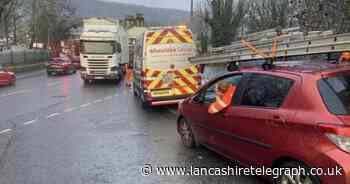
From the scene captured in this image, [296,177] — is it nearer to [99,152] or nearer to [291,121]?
[291,121]

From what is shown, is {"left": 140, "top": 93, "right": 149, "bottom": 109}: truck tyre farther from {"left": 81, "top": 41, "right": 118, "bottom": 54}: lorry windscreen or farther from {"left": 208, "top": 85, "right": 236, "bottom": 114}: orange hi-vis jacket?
{"left": 81, "top": 41, "right": 118, "bottom": 54}: lorry windscreen

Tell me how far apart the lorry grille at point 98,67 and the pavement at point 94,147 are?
11647mm

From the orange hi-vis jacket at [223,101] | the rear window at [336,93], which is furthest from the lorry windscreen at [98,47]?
the rear window at [336,93]

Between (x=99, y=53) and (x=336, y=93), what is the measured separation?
23.1 m

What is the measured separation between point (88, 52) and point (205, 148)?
2025 centimetres

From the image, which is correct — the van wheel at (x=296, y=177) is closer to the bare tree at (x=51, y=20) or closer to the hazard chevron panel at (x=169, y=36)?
the hazard chevron panel at (x=169, y=36)

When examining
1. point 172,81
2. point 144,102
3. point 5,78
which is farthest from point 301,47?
point 5,78

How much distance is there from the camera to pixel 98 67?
26.9 metres

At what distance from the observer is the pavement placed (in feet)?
21.9

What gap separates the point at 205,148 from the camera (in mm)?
8188

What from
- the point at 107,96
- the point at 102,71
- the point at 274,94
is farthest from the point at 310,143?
the point at 102,71

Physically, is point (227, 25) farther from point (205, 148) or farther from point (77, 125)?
point (205, 148)

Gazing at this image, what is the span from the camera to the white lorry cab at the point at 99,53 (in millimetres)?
26906

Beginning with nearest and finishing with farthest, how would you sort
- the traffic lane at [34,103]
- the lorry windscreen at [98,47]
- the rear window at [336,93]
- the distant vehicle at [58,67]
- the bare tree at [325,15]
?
the rear window at [336,93]
the bare tree at [325,15]
the traffic lane at [34,103]
the lorry windscreen at [98,47]
the distant vehicle at [58,67]
